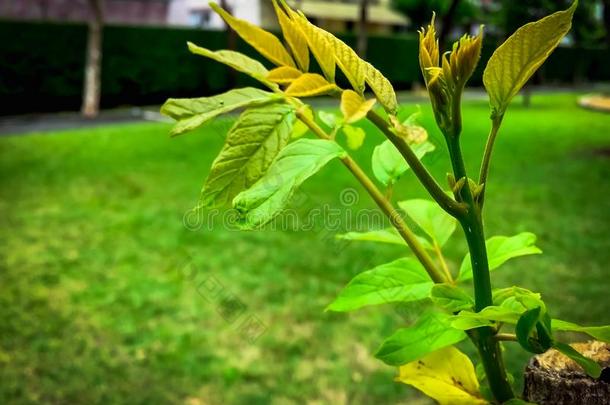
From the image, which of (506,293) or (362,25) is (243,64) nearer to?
(506,293)

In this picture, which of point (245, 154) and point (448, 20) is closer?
point (245, 154)

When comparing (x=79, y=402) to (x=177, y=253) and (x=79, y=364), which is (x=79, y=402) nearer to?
(x=79, y=364)

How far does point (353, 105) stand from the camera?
0.50m

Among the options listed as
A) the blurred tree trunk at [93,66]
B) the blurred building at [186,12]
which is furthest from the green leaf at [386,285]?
the blurred building at [186,12]

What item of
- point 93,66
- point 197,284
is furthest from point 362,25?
point 197,284

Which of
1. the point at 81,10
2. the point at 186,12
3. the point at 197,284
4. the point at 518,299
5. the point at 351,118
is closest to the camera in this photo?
the point at 351,118

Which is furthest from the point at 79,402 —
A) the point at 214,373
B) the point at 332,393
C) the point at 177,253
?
the point at 177,253

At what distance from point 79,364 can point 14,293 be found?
1.29 m

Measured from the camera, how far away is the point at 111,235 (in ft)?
20.1

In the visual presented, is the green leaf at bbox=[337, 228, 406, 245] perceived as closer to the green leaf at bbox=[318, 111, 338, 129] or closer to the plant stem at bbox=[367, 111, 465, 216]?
the green leaf at bbox=[318, 111, 338, 129]

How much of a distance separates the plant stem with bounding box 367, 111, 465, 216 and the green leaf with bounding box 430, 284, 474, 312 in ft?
0.32

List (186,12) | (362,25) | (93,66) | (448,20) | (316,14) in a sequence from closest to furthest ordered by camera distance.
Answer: (448,20)
(93,66)
(362,25)
(186,12)
(316,14)

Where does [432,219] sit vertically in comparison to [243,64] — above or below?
below

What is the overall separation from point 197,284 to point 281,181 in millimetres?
4563
